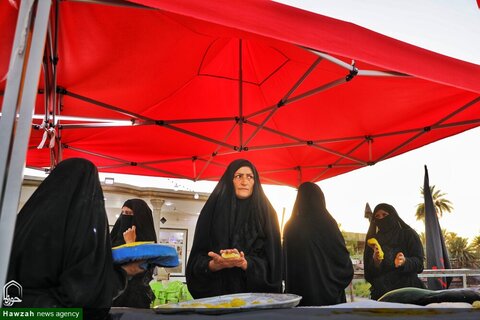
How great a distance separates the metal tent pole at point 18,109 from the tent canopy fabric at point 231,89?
0.44m

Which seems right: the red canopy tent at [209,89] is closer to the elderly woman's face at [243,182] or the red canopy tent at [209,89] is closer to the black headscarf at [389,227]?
the elderly woman's face at [243,182]

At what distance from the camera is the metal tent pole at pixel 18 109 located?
1.05 meters

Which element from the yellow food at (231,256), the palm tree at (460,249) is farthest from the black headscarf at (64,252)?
the palm tree at (460,249)

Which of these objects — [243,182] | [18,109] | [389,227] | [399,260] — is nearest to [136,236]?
[243,182]

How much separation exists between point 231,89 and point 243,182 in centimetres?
215

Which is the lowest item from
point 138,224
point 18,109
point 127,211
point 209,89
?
point 138,224

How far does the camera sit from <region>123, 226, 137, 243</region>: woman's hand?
3162mm

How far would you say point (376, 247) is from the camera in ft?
11.4

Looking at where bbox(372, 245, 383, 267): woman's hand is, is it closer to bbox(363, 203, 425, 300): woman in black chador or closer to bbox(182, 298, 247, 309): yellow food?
A: bbox(363, 203, 425, 300): woman in black chador

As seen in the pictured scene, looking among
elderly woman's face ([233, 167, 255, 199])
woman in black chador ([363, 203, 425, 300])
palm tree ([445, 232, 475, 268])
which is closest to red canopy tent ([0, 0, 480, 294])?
elderly woman's face ([233, 167, 255, 199])

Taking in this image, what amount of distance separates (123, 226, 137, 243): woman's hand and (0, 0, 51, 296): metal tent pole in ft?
7.07

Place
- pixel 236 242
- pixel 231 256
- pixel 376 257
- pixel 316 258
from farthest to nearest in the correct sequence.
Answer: pixel 376 257 < pixel 316 258 < pixel 236 242 < pixel 231 256

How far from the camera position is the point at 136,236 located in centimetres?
326

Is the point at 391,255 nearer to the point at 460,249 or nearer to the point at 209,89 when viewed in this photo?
the point at 209,89
